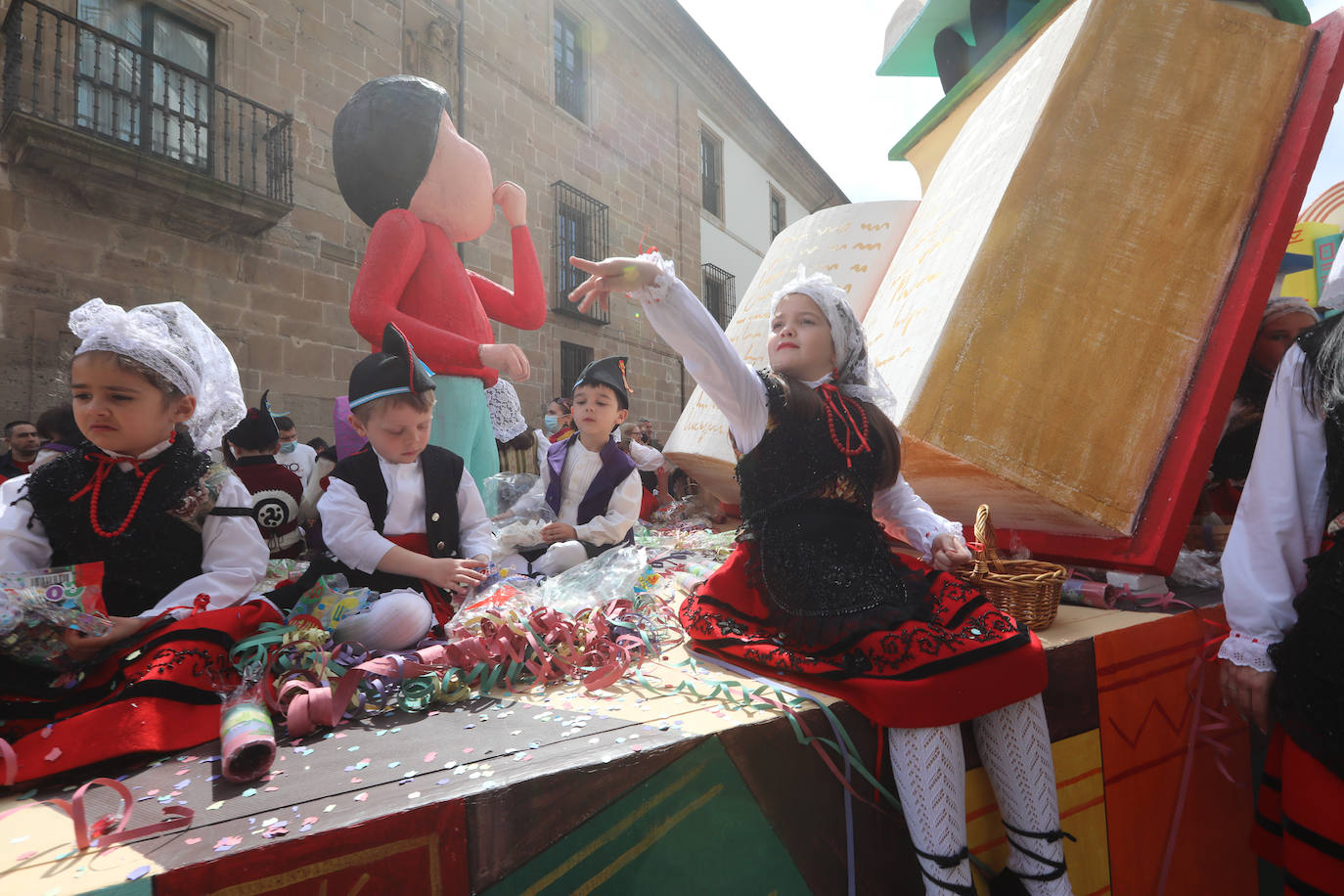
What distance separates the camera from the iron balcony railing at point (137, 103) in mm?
5516

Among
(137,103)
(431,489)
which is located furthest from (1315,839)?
(137,103)

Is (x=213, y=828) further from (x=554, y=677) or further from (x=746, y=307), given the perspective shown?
(x=746, y=307)

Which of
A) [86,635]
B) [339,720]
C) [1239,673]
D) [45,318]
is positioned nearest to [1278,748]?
[1239,673]

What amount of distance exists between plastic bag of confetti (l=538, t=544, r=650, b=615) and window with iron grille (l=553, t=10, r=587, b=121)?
9707mm

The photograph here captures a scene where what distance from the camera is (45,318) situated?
564cm

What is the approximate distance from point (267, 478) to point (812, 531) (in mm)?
2831

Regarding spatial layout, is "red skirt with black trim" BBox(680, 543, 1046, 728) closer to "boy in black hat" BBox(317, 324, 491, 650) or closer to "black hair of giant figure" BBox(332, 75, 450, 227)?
"boy in black hat" BBox(317, 324, 491, 650)

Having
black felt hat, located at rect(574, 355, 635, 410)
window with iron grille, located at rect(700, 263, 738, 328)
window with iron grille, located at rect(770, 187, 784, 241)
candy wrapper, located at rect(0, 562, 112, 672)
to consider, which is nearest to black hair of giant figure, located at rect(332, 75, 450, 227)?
black felt hat, located at rect(574, 355, 635, 410)

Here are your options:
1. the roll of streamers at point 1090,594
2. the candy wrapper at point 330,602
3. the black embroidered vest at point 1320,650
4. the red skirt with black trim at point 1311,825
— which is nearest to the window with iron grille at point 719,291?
the roll of streamers at point 1090,594

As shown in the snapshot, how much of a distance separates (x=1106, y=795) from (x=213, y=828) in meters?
2.14

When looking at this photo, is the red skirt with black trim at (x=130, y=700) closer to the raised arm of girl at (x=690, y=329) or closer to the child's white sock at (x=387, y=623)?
the child's white sock at (x=387, y=623)

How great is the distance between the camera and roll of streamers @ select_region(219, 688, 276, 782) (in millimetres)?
1106

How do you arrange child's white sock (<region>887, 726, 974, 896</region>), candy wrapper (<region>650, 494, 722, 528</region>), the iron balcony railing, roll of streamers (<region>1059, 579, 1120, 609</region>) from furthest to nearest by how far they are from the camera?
the iron balcony railing < candy wrapper (<region>650, 494, 722, 528</region>) < roll of streamers (<region>1059, 579, 1120, 609</region>) < child's white sock (<region>887, 726, 974, 896</region>)

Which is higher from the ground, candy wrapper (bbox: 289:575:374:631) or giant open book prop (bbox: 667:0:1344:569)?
giant open book prop (bbox: 667:0:1344:569)
